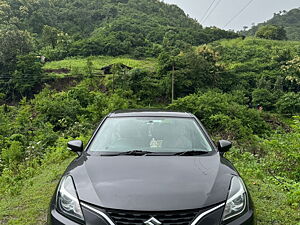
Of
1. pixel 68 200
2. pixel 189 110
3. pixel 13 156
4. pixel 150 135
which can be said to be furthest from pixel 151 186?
pixel 189 110

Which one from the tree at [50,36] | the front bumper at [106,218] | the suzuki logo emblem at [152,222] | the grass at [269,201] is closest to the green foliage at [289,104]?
the grass at [269,201]

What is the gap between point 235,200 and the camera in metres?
2.40

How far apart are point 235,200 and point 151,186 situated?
2.28ft

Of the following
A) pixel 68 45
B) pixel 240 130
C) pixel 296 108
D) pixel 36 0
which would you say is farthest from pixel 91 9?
pixel 240 130

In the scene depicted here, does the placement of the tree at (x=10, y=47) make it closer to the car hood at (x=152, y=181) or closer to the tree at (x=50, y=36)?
the tree at (x=50, y=36)

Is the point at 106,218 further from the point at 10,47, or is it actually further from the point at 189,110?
the point at 10,47

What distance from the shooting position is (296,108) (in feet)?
128

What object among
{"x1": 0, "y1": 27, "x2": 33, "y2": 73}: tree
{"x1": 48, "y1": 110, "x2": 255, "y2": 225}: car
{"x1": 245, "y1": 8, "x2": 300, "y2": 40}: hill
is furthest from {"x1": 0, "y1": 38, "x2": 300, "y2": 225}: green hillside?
{"x1": 245, "y1": 8, "x2": 300, "y2": 40}: hill

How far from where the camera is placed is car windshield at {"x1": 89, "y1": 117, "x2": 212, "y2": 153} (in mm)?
3352

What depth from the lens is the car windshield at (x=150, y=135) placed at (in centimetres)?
335

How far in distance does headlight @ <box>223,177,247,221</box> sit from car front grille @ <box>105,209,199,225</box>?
32 centimetres

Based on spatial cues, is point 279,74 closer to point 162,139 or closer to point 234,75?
point 234,75

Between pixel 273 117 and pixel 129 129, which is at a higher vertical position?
pixel 129 129

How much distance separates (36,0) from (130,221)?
328 feet
